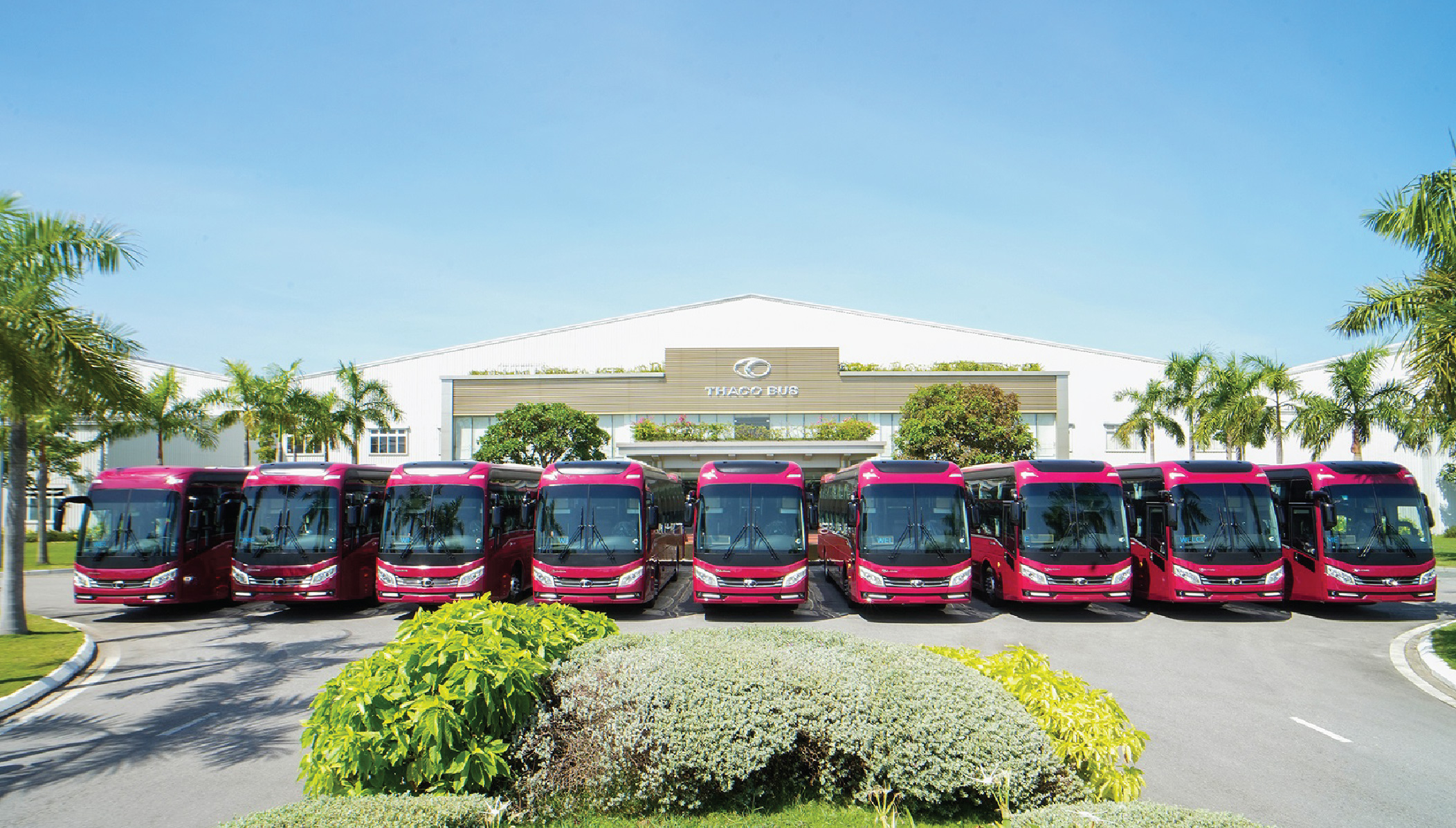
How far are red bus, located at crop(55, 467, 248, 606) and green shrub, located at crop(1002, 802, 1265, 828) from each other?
54.2ft

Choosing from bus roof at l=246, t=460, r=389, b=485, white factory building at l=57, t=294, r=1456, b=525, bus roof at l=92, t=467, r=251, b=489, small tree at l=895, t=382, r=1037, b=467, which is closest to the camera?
bus roof at l=92, t=467, r=251, b=489

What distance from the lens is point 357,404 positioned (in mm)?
39906

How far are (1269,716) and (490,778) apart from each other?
27.4ft

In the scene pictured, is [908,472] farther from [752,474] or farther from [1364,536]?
[1364,536]

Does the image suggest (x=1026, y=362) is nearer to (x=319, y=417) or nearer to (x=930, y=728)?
(x=319, y=417)

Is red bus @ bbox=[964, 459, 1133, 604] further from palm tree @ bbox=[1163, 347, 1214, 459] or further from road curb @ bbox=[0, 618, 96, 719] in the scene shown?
palm tree @ bbox=[1163, 347, 1214, 459]

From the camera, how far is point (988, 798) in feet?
18.0

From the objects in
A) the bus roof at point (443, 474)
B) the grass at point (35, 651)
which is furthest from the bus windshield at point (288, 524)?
the grass at point (35, 651)

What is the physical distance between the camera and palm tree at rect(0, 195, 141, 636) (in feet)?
39.5

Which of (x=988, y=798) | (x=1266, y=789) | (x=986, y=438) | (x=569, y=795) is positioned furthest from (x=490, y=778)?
(x=986, y=438)

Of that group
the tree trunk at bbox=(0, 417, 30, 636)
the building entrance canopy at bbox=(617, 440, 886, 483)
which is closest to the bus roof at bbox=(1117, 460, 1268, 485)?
the tree trunk at bbox=(0, 417, 30, 636)

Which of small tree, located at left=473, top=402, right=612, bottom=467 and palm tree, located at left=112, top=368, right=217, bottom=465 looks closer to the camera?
palm tree, located at left=112, top=368, right=217, bottom=465

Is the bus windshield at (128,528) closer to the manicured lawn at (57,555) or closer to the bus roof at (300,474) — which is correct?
the bus roof at (300,474)

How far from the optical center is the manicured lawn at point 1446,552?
27.1 metres
